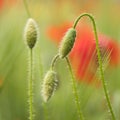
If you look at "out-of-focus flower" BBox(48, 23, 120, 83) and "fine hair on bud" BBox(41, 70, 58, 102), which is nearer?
"fine hair on bud" BBox(41, 70, 58, 102)

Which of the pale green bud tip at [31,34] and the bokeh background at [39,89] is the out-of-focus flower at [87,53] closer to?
the bokeh background at [39,89]

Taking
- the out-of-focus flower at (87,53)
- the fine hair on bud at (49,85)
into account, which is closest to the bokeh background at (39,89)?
the out-of-focus flower at (87,53)

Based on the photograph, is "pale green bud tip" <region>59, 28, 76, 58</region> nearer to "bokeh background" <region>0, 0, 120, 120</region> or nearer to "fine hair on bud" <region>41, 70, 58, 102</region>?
"fine hair on bud" <region>41, 70, 58, 102</region>

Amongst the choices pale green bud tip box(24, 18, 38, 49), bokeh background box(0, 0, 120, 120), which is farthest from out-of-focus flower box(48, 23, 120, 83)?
pale green bud tip box(24, 18, 38, 49)

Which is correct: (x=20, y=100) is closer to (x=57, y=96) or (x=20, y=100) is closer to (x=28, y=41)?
(x=57, y=96)

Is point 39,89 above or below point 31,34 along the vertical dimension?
below

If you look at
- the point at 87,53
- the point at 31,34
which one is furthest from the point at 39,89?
the point at 31,34

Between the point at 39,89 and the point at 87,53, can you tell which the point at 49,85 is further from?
the point at 39,89

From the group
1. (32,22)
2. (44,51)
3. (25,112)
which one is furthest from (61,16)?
(32,22)
